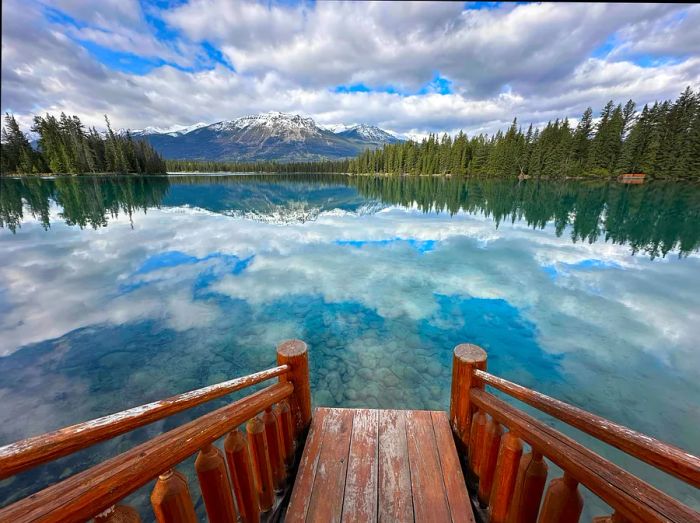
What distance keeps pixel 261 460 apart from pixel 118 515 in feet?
4.53

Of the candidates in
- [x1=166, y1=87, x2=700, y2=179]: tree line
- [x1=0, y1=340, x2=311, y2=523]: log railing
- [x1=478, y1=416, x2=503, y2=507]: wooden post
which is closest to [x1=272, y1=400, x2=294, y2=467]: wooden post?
[x1=0, y1=340, x2=311, y2=523]: log railing

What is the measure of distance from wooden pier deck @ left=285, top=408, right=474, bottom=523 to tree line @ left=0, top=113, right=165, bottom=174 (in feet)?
339

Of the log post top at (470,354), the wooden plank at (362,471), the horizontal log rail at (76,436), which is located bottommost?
the wooden plank at (362,471)

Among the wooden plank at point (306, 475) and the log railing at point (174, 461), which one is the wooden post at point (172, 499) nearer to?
the log railing at point (174, 461)

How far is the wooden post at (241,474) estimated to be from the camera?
2000mm

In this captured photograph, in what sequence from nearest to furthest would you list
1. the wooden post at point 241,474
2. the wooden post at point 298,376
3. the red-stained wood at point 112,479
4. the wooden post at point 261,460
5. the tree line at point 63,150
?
the red-stained wood at point 112,479 → the wooden post at point 241,474 → the wooden post at point 261,460 → the wooden post at point 298,376 → the tree line at point 63,150

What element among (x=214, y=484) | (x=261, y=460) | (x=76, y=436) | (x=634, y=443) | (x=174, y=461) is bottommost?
(x=261, y=460)

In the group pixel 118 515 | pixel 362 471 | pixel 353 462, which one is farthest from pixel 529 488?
pixel 118 515

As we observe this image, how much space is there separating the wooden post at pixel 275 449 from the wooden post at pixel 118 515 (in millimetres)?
1330

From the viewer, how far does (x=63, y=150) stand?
71.9 meters

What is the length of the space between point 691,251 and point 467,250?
490 inches

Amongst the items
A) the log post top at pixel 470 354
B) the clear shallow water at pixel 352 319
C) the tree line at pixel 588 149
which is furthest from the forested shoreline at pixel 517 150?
the log post top at pixel 470 354

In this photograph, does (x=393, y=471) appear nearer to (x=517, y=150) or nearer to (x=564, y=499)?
(x=564, y=499)

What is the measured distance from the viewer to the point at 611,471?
55.7 inches
